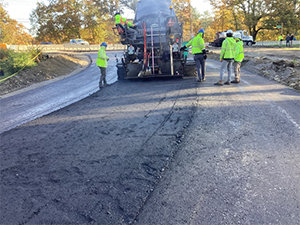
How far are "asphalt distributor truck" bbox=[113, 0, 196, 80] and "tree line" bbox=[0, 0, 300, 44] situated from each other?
30.3 m

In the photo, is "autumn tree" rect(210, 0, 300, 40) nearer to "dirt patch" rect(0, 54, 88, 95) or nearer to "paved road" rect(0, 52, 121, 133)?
"dirt patch" rect(0, 54, 88, 95)

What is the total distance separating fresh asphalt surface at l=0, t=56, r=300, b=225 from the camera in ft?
7.96

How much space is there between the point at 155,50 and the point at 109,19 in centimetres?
4910

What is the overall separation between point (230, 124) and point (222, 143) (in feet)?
3.02

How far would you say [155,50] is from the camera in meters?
9.50

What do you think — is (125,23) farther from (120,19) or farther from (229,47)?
(229,47)

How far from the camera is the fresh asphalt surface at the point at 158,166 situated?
243 cm

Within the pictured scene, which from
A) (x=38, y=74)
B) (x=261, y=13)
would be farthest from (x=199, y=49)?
(x=261, y=13)

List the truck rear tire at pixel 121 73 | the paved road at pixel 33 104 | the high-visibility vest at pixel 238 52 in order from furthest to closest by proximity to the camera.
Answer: the truck rear tire at pixel 121 73 → the high-visibility vest at pixel 238 52 → the paved road at pixel 33 104

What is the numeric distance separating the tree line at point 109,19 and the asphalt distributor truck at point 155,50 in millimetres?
30292

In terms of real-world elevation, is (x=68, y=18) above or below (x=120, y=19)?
above

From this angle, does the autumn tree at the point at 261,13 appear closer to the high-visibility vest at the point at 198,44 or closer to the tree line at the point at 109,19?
the tree line at the point at 109,19

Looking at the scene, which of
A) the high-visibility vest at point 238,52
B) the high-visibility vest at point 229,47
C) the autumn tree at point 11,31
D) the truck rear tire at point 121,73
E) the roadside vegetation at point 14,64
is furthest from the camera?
the autumn tree at point 11,31

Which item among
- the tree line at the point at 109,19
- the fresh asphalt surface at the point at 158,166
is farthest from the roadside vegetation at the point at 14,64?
the tree line at the point at 109,19
